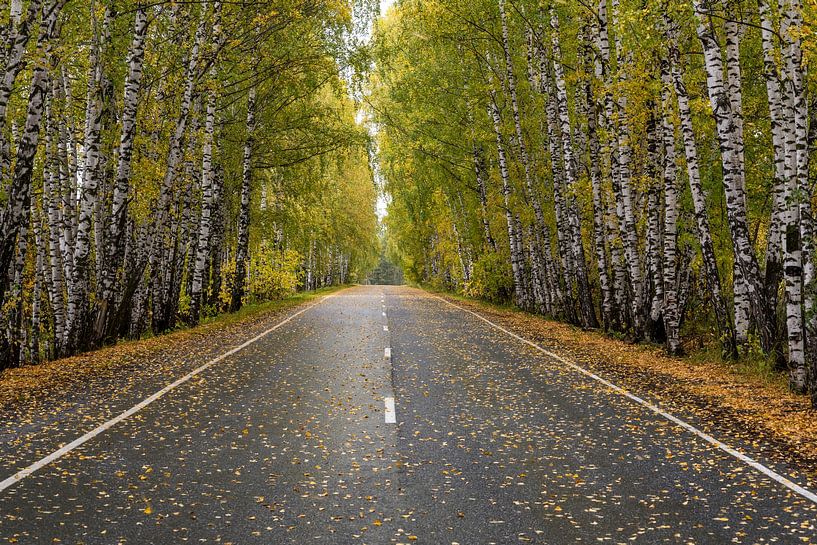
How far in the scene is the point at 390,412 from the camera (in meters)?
10.0

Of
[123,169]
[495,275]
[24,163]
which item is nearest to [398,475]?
[24,163]

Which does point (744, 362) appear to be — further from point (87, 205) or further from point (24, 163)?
point (87, 205)

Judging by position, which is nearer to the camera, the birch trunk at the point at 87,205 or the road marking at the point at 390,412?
the road marking at the point at 390,412

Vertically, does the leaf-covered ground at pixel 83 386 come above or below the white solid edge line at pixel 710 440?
above

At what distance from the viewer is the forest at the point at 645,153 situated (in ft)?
40.0

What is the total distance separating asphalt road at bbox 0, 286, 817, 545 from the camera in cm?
555

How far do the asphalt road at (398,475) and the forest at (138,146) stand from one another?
6.57m

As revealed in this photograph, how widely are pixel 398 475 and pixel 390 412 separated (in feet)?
9.79

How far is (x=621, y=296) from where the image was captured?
20844 mm

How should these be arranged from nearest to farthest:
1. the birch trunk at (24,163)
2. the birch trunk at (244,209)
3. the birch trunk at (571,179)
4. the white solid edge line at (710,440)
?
1. the white solid edge line at (710,440)
2. the birch trunk at (24,163)
3. the birch trunk at (571,179)
4. the birch trunk at (244,209)

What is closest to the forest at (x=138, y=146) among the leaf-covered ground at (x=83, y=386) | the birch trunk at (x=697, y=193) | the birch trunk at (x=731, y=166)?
the leaf-covered ground at (x=83, y=386)

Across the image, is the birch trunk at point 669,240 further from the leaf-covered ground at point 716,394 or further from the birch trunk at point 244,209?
the birch trunk at point 244,209

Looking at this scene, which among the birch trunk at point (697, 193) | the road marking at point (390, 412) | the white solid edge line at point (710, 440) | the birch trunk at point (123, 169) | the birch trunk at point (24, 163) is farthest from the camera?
the birch trunk at point (123, 169)

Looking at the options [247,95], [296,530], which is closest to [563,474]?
[296,530]
